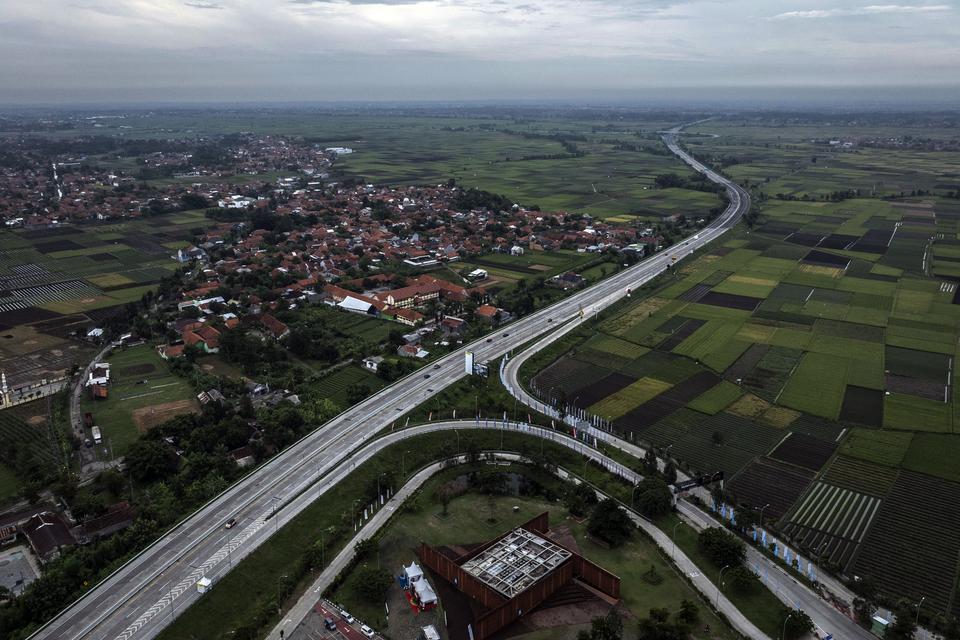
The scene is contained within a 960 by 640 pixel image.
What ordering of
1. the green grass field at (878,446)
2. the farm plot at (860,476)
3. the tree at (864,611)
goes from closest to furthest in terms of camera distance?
1. the tree at (864,611)
2. the farm plot at (860,476)
3. the green grass field at (878,446)

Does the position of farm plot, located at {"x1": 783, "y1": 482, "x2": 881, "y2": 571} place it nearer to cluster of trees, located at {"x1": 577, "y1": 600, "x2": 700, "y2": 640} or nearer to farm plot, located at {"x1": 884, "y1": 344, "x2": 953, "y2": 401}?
cluster of trees, located at {"x1": 577, "y1": 600, "x2": 700, "y2": 640}

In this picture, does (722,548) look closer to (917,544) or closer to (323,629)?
(917,544)

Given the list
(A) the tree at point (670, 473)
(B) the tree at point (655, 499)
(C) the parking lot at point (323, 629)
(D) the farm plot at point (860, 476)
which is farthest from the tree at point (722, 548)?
(C) the parking lot at point (323, 629)

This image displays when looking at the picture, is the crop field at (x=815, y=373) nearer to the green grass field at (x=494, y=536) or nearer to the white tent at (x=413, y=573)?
the green grass field at (x=494, y=536)

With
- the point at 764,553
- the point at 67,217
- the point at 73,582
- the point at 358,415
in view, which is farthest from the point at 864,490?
the point at 67,217

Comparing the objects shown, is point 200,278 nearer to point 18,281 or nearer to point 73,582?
point 18,281

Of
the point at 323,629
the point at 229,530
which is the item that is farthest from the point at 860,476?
the point at 229,530
